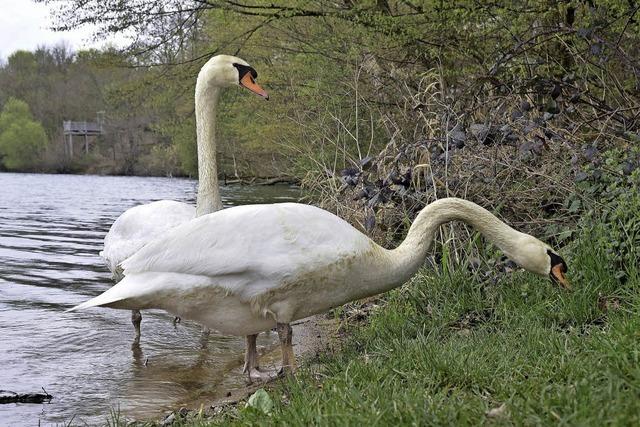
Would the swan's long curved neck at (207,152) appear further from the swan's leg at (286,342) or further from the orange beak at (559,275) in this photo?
the orange beak at (559,275)

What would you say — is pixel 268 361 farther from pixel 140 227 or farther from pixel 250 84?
pixel 250 84

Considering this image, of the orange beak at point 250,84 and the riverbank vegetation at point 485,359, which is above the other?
the orange beak at point 250,84

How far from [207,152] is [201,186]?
0.50m

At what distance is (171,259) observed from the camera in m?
5.18

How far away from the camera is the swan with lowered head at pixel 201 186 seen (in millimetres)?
7211

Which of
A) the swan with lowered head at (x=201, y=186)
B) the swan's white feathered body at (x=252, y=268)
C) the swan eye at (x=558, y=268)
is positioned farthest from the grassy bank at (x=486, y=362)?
the swan with lowered head at (x=201, y=186)

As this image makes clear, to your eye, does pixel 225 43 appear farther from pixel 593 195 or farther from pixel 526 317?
pixel 526 317

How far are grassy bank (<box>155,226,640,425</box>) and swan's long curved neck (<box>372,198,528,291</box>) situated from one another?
15.3 inches

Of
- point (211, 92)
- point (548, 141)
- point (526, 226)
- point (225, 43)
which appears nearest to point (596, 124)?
point (548, 141)

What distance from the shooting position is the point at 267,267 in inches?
196

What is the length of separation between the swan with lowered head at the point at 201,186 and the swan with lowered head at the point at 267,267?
1795mm

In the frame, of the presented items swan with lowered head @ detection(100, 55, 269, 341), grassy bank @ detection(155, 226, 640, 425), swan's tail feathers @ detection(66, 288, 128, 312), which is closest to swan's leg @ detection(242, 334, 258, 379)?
grassy bank @ detection(155, 226, 640, 425)

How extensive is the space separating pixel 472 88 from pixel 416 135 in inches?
49.9

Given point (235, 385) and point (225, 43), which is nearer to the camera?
point (235, 385)
